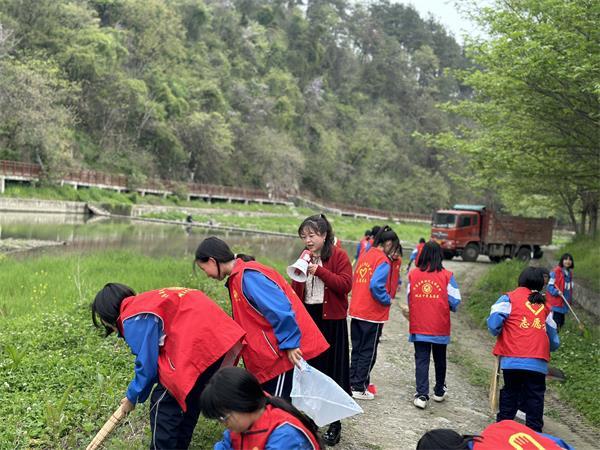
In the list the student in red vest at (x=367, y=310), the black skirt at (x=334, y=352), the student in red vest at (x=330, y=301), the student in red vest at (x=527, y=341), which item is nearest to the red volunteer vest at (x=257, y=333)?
the student in red vest at (x=330, y=301)

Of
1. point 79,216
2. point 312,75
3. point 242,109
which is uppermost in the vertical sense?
point 312,75

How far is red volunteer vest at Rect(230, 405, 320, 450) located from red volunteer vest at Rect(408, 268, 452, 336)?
302 centimetres

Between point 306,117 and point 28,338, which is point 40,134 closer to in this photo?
point 28,338

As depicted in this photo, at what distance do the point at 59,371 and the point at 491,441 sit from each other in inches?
167

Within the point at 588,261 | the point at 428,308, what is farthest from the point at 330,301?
the point at 588,261

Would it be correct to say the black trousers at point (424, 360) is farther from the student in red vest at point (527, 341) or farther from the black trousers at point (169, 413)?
the black trousers at point (169, 413)

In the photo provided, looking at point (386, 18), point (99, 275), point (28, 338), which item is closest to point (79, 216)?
point (99, 275)

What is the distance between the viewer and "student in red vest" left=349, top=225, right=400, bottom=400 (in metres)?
5.17

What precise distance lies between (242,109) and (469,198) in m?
29.0

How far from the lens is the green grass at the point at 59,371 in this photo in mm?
4102

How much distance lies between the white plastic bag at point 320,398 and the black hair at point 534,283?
2.24 meters

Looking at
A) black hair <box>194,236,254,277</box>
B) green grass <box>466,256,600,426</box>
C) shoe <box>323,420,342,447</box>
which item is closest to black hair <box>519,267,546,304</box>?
shoe <box>323,420,342,447</box>

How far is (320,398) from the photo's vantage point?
3.13 m

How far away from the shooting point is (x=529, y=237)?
27078 millimetres
